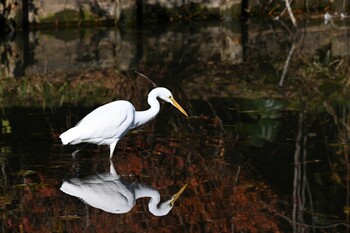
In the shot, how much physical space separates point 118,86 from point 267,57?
3216mm

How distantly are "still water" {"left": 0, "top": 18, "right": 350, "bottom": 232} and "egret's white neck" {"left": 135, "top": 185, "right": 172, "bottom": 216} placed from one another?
6 cm

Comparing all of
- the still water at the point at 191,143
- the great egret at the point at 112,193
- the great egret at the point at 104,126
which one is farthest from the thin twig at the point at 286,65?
the great egret at the point at 112,193

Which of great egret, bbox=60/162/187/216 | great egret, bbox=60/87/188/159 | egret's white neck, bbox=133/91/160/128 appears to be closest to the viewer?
great egret, bbox=60/162/187/216

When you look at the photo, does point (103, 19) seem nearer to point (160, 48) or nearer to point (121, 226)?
point (160, 48)

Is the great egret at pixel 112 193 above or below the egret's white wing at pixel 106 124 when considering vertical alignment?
below

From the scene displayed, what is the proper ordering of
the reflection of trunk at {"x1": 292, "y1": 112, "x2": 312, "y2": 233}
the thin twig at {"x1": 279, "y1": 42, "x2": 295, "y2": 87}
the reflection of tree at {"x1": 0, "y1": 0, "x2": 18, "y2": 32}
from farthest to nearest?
the reflection of tree at {"x1": 0, "y1": 0, "x2": 18, "y2": 32} < the thin twig at {"x1": 279, "y1": 42, "x2": 295, "y2": 87} < the reflection of trunk at {"x1": 292, "y1": 112, "x2": 312, "y2": 233}

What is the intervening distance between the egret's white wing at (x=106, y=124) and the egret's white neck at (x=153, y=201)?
880 millimetres

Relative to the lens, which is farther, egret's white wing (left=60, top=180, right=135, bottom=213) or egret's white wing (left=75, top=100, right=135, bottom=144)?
egret's white wing (left=75, top=100, right=135, bottom=144)

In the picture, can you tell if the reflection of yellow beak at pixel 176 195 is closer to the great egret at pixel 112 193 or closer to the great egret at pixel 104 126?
the great egret at pixel 112 193

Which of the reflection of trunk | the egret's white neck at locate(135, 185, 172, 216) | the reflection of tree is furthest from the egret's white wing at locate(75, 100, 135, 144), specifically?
the reflection of tree

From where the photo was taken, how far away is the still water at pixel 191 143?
6629 millimetres

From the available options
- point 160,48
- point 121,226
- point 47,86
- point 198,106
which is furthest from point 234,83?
point 121,226

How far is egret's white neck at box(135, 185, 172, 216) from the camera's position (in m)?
6.70

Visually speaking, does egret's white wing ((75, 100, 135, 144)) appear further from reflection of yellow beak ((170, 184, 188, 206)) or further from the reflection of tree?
the reflection of tree
